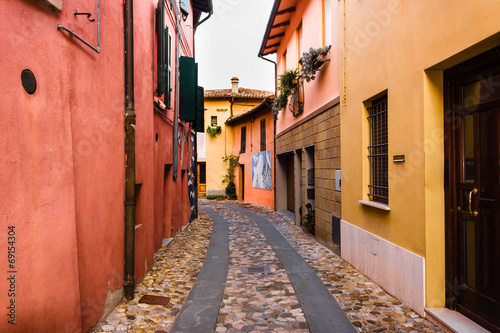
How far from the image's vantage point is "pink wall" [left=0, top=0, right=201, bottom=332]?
2305 millimetres

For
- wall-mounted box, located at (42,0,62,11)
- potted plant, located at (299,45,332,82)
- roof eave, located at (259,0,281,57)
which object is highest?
roof eave, located at (259,0,281,57)

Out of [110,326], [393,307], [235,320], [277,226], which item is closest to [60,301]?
[110,326]

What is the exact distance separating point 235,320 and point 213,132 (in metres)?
19.6

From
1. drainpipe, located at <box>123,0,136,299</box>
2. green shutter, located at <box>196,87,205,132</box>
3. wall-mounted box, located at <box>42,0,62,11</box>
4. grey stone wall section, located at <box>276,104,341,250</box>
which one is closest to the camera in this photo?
wall-mounted box, located at <box>42,0,62,11</box>

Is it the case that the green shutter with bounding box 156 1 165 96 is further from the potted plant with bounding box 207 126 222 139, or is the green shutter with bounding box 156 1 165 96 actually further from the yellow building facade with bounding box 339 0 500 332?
the potted plant with bounding box 207 126 222 139

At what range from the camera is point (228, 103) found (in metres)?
23.2

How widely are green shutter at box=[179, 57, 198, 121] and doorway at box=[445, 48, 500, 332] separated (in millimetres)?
6740

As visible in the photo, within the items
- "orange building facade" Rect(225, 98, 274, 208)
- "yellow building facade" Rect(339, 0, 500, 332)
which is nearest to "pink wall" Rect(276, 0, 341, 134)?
"yellow building facade" Rect(339, 0, 500, 332)

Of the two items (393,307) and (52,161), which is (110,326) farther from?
(393,307)

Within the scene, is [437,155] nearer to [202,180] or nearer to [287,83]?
[287,83]

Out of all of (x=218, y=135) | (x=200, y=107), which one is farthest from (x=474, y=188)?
(x=218, y=135)

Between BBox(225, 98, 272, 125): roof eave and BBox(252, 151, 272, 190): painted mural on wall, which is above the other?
BBox(225, 98, 272, 125): roof eave

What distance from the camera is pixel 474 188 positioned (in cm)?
327

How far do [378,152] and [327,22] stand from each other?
3.87 m
